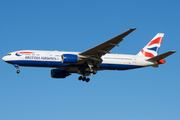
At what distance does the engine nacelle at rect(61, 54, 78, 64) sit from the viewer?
134ft

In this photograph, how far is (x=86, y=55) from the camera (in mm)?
42000

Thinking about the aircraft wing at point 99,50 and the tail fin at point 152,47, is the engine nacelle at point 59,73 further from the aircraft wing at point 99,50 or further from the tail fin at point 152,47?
the tail fin at point 152,47

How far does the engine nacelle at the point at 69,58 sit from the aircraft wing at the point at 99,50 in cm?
101

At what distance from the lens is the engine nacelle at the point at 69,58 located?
40844mm

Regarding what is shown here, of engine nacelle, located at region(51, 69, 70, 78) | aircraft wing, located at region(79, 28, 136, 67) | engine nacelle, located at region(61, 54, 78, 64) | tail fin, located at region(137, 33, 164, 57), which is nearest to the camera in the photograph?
aircraft wing, located at region(79, 28, 136, 67)

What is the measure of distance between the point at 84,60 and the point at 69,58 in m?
2.49

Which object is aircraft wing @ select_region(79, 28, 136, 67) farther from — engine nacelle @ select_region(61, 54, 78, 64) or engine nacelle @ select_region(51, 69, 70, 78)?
engine nacelle @ select_region(51, 69, 70, 78)

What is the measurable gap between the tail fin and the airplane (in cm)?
109

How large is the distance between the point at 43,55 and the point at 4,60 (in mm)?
5411

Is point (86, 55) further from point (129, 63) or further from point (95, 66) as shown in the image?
point (129, 63)

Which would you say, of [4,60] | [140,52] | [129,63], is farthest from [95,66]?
[4,60]

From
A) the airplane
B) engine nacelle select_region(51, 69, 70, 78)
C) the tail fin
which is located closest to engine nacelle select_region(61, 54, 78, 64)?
the airplane

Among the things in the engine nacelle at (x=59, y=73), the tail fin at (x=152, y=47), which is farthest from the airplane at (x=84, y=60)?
the tail fin at (x=152, y=47)

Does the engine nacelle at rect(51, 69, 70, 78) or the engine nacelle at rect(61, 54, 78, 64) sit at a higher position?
the engine nacelle at rect(61, 54, 78, 64)
